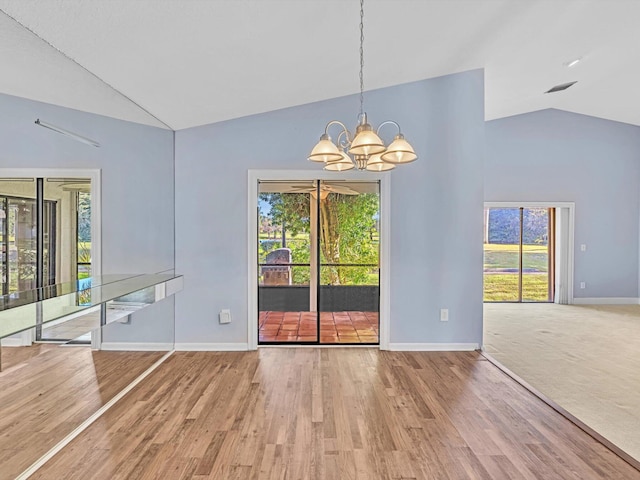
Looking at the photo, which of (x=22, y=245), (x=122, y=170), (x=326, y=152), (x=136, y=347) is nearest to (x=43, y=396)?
(x=22, y=245)

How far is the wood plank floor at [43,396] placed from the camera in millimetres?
2146

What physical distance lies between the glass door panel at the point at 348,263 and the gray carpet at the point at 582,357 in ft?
4.93

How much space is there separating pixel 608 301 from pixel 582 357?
13.5 feet

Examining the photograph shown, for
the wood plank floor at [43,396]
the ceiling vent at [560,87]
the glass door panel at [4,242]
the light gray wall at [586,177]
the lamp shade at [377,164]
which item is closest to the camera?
the glass door panel at [4,242]

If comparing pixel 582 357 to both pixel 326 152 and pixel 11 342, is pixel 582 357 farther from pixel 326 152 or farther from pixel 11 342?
pixel 11 342

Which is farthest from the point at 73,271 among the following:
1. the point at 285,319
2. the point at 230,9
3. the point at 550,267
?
the point at 550,267

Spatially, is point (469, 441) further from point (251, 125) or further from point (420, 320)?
point (251, 125)

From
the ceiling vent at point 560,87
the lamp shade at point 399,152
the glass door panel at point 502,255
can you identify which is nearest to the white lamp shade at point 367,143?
the lamp shade at point 399,152

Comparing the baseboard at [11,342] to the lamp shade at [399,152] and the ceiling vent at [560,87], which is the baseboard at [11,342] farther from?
the ceiling vent at [560,87]

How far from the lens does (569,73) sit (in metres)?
4.97

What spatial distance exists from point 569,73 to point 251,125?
4220 mm

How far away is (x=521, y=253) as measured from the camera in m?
7.86

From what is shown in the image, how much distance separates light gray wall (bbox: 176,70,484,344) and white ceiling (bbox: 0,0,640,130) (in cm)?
26

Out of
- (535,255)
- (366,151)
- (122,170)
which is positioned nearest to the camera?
(366,151)
